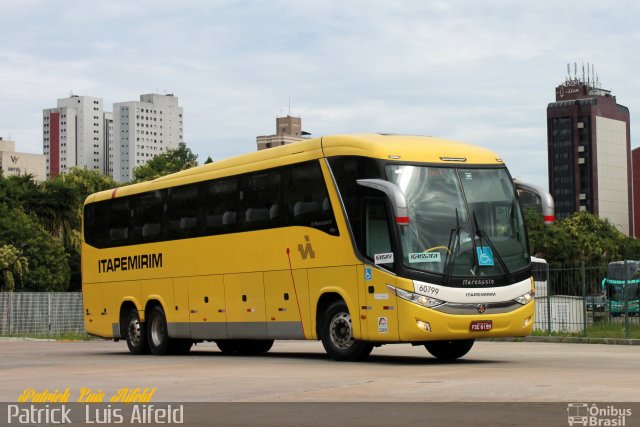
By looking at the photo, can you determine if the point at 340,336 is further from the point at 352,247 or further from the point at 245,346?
the point at 245,346

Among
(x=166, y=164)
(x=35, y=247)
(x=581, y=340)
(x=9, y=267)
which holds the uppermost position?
(x=166, y=164)

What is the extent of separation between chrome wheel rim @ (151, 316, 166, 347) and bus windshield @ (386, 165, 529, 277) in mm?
9075

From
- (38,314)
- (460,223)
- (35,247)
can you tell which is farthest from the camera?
(35,247)

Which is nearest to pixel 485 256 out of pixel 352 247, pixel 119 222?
pixel 352 247

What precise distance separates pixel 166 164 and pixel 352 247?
8434cm

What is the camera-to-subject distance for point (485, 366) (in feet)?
62.5

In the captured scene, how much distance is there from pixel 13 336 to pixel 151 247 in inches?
873

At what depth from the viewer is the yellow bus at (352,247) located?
19.3 m

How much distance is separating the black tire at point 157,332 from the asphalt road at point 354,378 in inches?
102

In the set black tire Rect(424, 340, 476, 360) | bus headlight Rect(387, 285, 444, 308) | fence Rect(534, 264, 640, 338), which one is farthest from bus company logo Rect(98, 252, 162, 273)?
fence Rect(534, 264, 640, 338)

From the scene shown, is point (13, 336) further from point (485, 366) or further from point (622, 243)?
point (622, 243)

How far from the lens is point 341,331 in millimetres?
20859

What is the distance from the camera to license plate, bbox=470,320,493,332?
19.5 metres
